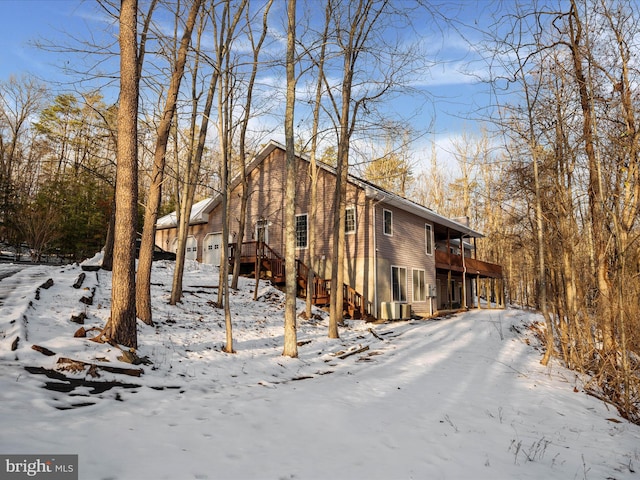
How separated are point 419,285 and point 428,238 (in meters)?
3.18

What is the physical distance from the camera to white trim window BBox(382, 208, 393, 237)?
1939 centimetres

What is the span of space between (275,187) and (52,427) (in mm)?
18884

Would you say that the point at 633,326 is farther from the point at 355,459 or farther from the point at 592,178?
the point at 355,459

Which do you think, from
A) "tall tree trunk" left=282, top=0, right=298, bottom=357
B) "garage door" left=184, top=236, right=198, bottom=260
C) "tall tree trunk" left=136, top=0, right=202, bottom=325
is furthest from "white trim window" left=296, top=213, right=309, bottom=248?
"tall tree trunk" left=282, top=0, right=298, bottom=357

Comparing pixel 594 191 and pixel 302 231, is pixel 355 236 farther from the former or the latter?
pixel 594 191

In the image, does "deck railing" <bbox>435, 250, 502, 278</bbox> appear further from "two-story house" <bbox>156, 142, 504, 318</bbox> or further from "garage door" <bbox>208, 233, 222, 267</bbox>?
"garage door" <bbox>208, 233, 222, 267</bbox>

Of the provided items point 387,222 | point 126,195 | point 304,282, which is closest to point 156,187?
point 126,195

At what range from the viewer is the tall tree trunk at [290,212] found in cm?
948

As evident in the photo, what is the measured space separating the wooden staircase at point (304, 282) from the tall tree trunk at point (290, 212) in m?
7.01

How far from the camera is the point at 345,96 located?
14328 millimetres

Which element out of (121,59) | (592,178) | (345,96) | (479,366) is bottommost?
(479,366)

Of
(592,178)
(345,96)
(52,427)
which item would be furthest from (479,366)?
(345,96)

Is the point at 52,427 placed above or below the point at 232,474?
above

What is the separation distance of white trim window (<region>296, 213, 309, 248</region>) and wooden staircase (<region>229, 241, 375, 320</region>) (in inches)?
51.5
